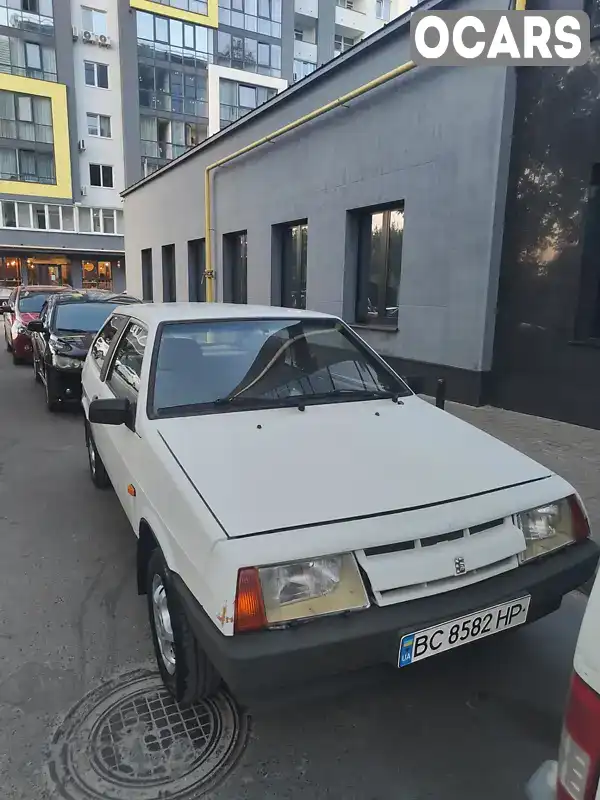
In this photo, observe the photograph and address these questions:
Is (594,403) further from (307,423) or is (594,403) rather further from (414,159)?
(307,423)

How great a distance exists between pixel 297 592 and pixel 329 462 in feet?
2.22

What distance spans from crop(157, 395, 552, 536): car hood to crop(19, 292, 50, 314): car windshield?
11.4 m

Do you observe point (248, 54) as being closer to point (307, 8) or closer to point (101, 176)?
point (307, 8)

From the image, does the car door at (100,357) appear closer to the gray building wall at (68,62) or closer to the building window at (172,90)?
the gray building wall at (68,62)

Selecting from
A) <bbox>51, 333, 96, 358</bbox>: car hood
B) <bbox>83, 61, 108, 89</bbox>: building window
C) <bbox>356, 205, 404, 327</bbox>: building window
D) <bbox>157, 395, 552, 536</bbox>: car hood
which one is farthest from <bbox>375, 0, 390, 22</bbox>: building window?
<bbox>157, 395, 552, 536</bbox>: car hood

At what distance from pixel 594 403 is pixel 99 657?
5.88m

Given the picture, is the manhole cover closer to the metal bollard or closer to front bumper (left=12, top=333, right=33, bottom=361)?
the metal bollard

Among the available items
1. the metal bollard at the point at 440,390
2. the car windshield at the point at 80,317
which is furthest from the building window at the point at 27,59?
the metal bollard at the point at 440,390

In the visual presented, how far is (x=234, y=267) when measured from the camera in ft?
46.4

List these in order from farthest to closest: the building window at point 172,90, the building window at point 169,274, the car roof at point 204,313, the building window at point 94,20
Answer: the building window at point 172,90, the building window at point 94,20, the building window at point 169,274, the car roof at point 204,313

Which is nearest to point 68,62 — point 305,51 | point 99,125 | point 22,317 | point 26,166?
point 99,125

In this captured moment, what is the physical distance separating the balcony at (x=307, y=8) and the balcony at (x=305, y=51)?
169 centimetres

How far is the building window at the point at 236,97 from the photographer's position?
3709 cm

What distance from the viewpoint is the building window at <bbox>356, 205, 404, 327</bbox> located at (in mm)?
8805
